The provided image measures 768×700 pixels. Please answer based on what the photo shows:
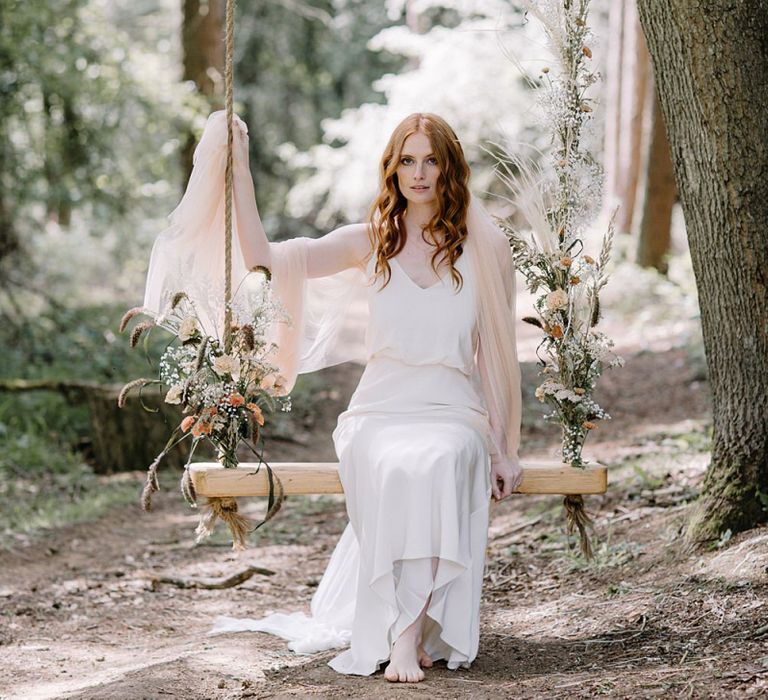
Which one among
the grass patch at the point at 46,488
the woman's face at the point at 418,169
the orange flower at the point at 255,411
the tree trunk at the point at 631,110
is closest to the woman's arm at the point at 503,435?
the woman's face at the point at 418,169

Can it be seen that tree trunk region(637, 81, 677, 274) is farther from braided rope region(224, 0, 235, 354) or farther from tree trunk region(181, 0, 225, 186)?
braided rope region(224, 0, 235, 354)

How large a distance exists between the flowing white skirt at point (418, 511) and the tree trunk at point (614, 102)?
12.5 metres

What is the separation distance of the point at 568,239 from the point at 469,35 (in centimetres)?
1116

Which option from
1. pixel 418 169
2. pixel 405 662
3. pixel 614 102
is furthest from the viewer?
pixel 614 102

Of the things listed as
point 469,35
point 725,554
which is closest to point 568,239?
point 725,554

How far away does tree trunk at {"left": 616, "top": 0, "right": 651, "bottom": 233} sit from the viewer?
50.7ft

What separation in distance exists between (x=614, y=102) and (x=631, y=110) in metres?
1.91

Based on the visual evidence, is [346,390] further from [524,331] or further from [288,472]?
[288,472]

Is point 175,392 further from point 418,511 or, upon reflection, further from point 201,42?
point 201,42

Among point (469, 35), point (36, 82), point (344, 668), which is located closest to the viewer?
point (344, 668)

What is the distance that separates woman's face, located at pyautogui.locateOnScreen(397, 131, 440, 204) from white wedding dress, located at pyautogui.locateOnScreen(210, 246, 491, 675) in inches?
11.2

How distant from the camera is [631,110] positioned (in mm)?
15734

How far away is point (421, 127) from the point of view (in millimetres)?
4215

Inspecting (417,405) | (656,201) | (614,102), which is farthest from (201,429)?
(614,102)
